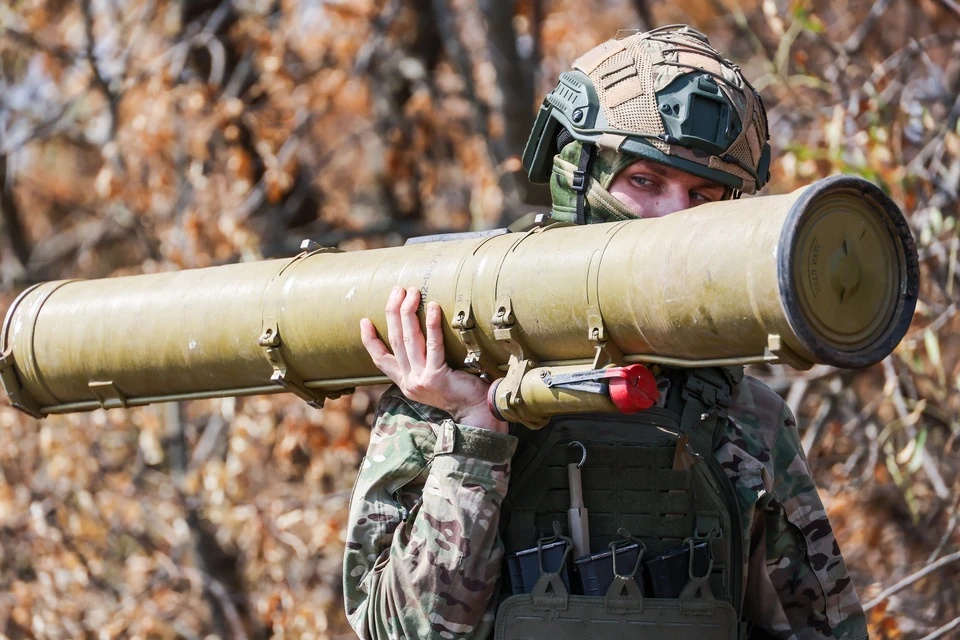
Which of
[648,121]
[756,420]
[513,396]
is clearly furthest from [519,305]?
[756,420]

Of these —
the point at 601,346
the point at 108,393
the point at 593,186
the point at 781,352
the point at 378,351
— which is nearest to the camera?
the point at 781,352

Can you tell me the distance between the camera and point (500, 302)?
8.30 ft

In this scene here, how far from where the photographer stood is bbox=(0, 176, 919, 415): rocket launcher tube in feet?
7.22

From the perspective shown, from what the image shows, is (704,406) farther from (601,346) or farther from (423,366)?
(423,366)

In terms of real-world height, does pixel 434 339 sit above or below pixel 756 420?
above

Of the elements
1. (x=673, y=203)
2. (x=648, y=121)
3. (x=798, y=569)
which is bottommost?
(x=798, y=569)

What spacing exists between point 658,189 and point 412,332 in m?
0.65

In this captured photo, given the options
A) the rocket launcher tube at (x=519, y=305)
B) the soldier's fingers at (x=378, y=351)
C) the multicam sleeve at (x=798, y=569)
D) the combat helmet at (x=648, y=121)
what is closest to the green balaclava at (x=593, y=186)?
the combat helmet at (x=648, y=121)

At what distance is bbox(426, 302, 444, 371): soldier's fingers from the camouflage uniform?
0.42ft

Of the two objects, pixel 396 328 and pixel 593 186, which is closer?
pixel 396 328

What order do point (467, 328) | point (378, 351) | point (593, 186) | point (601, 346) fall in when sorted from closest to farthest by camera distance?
point (601, 346)
point (467, 328)
point (378, 351)
point (593, 186)

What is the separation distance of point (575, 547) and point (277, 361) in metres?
0.76

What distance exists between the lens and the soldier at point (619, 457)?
263cm

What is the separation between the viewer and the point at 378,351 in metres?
2.70
